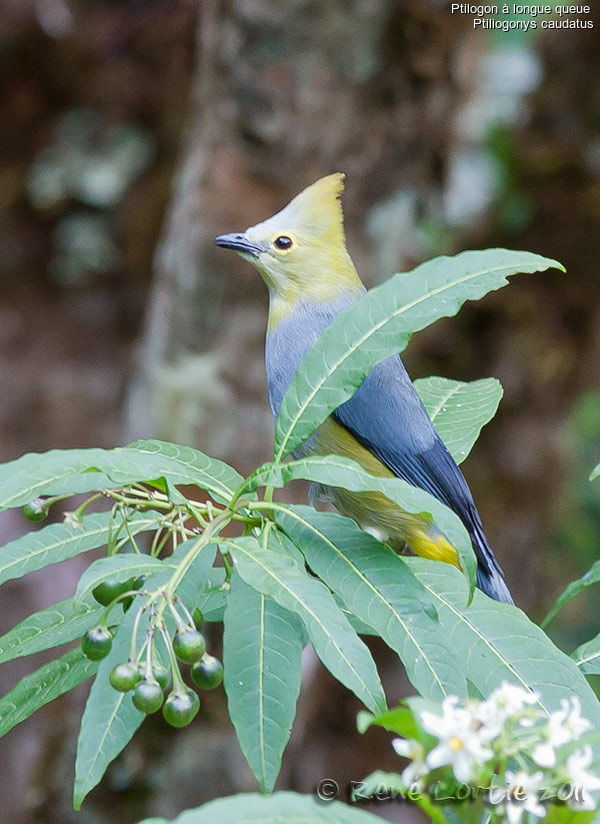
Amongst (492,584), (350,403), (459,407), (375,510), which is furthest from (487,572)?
(350,403)

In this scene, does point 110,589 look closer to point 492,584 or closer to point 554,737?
point 554,737

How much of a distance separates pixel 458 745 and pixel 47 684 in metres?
0.97

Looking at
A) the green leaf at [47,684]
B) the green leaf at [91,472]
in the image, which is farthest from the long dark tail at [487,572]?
the green leaf at [47,684]

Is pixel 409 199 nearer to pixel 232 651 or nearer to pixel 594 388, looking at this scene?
pixel 594 388

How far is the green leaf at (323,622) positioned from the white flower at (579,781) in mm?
370

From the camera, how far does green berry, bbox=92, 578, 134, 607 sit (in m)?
1.51

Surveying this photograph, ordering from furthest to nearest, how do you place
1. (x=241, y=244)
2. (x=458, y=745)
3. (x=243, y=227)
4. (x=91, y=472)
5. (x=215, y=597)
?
(x=243, y=227) < (x=241, y=244) < (x=215, y=597) < (x=91, y=472) < (x=458, y=745)

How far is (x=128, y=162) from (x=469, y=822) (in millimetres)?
6780

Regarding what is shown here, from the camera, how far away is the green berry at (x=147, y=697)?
4.50 ft

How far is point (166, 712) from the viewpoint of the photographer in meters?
1.46

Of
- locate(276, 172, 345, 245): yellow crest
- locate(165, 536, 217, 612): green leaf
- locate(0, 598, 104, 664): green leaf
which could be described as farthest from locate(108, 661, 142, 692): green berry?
locate(276, 172, 345, 245): yellow crest

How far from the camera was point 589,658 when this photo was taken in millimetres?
1938

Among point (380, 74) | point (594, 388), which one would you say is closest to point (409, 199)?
point (380, 74)

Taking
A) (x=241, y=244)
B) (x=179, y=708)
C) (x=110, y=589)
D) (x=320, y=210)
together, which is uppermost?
(x=320, y=210)
